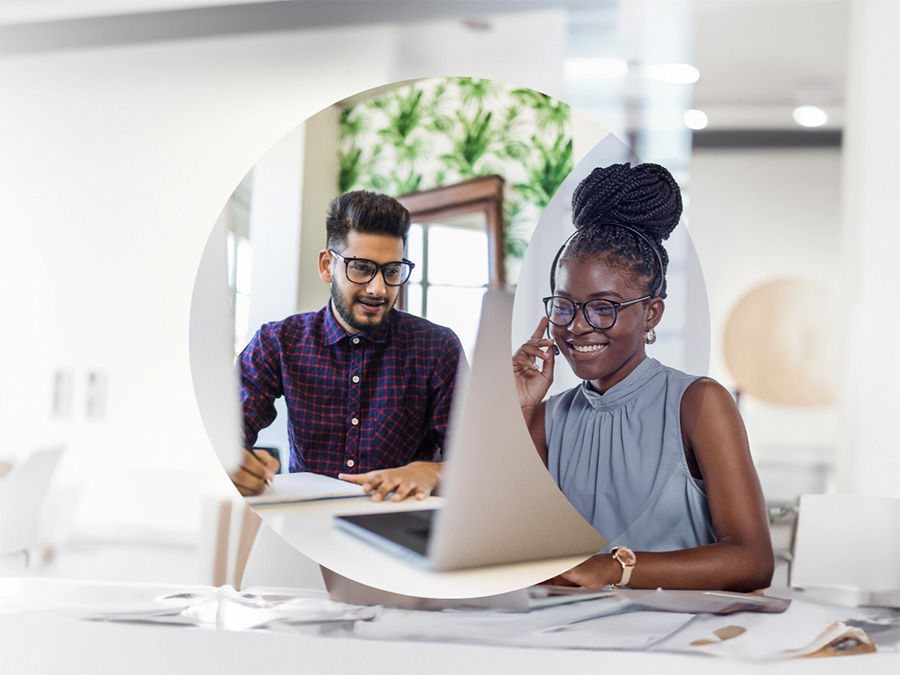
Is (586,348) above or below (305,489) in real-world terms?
above

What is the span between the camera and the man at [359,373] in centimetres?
88

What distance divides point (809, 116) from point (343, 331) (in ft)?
2.21

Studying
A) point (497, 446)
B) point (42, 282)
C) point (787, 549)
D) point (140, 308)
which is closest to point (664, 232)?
point (497, 446)

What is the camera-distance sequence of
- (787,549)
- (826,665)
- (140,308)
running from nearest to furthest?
(826,665) < (787,549) < (140,308)

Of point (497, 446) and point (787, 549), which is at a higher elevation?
point (497, 446)

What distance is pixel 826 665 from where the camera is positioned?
80 centimetres

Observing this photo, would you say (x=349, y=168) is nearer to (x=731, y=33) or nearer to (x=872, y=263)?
(x=731, y=33)

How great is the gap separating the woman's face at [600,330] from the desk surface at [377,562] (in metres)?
0.22

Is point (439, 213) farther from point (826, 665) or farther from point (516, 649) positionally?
point (826, 665)

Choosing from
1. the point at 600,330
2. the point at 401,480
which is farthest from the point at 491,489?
the point at 600,330

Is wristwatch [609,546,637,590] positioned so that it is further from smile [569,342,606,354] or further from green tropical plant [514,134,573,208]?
green tropical plant [514,134,573,208]

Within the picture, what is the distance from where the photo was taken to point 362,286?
34.8 inches

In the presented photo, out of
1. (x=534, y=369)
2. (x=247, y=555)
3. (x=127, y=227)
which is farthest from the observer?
(x=127, y=227)

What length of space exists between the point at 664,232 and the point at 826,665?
487 mm
